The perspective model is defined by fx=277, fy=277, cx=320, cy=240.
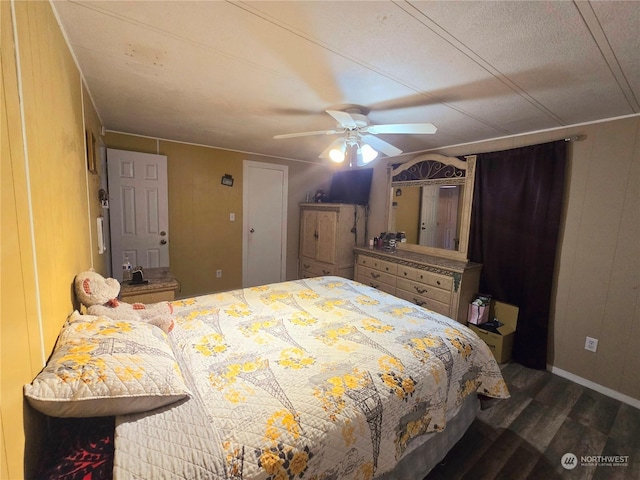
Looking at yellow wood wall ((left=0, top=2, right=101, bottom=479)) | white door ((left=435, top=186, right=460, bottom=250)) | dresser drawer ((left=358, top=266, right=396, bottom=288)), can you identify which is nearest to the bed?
yellow wood wall ((left=0, top=2, right=101, bottom=479))

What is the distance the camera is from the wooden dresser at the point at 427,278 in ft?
9.36

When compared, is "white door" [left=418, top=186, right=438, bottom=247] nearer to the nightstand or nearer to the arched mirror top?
the arched mirror top

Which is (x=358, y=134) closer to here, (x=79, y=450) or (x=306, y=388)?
(x=306, y=388)

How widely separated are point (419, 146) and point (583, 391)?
2.82 meters

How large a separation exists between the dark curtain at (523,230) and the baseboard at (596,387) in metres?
0.12

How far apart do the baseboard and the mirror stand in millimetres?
1295

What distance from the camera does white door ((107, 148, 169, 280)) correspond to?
3.19 meters

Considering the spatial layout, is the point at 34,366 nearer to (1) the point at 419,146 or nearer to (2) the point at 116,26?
(2) the point at 116,26

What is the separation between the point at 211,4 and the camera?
111 cm

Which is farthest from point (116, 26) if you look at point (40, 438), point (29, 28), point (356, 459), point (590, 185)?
point (590, 185)

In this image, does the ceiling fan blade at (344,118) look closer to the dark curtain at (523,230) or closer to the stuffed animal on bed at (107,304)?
the stuffed animal on bed at (107,304)

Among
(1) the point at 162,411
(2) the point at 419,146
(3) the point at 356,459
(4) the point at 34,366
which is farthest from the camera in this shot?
(2) the point at 419,146

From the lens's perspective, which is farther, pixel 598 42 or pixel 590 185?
pixel 590 185

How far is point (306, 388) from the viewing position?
113cm
